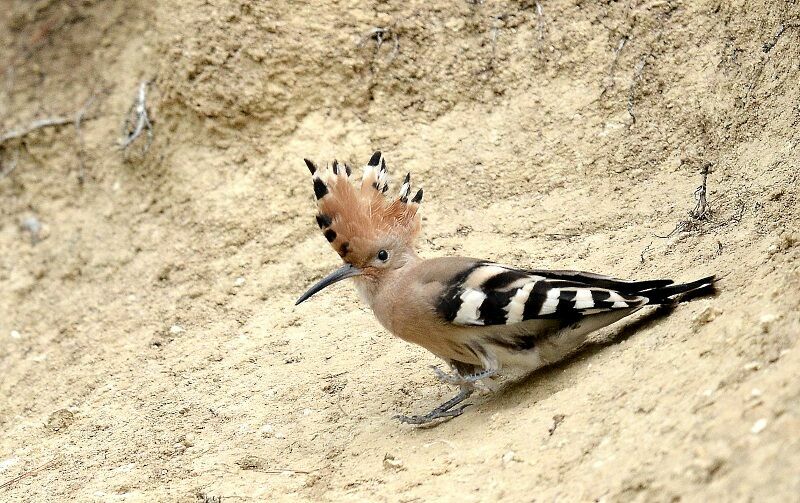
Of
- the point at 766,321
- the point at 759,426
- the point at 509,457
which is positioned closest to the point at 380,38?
the point at 509,457

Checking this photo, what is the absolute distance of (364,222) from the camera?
4109mm

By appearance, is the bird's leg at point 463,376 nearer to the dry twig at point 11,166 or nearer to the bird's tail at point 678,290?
the bird's tail at point 678,290

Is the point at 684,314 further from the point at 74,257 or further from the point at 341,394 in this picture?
the point at 74,257

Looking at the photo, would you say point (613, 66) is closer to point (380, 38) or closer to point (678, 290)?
point (380, 38)

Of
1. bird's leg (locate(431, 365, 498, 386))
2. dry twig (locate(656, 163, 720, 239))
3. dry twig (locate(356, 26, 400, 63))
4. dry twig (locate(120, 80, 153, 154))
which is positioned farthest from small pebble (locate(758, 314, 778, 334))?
dry twig (locate(120, 80, 153, 154))

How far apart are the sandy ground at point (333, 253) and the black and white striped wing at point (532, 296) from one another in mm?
190

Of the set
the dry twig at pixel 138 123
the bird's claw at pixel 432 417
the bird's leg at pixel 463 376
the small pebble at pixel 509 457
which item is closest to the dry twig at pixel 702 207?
the bird's leg at pixel 463 376

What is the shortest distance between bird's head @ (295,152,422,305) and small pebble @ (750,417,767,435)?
191cm

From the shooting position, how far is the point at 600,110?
219 inches

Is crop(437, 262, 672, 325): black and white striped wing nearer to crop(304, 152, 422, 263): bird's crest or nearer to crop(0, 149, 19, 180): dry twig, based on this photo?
crop(304, 152, 422, 263): bird's crest

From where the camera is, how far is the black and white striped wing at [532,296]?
3.67m

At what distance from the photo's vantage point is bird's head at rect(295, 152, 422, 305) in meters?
4.05

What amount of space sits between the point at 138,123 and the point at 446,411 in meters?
3.44

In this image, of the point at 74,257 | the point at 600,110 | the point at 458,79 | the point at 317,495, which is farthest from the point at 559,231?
the point at 74,257
